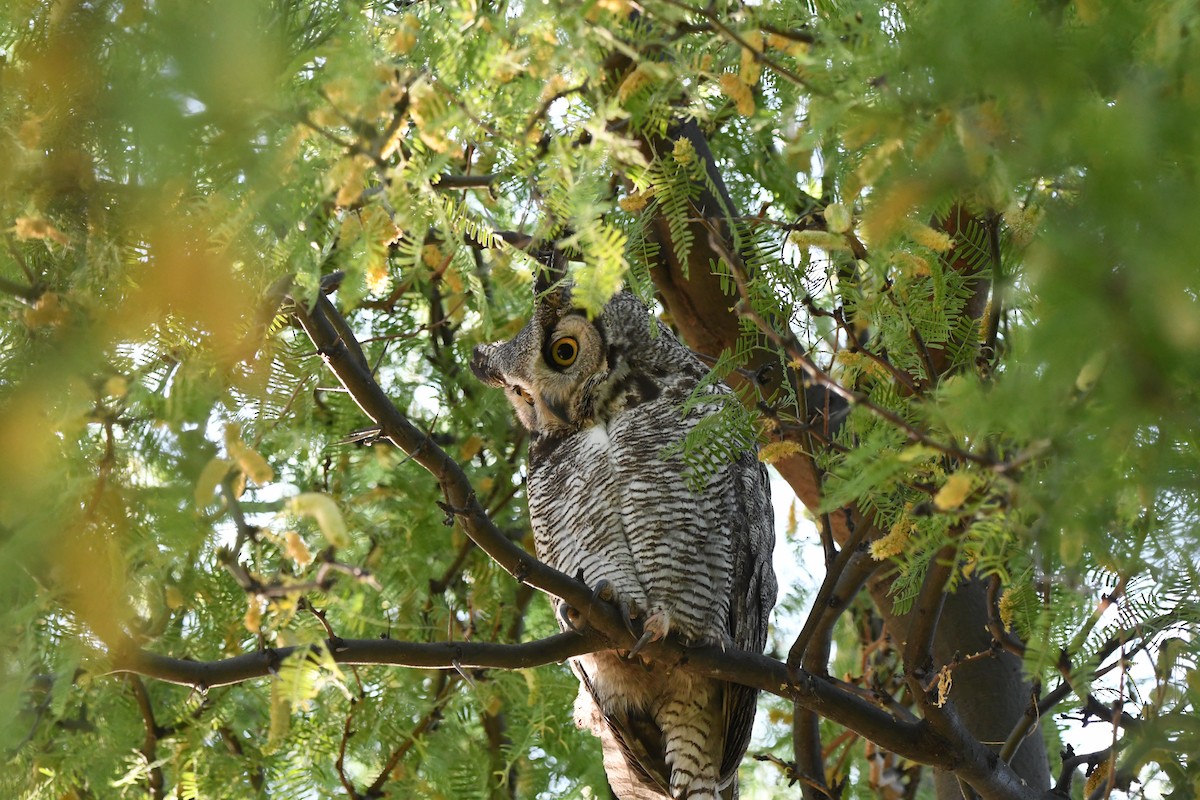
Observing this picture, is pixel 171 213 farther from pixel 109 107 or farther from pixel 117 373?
pixel 117 373

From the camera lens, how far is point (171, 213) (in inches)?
55.2

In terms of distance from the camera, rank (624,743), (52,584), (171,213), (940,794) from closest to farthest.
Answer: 1. (171,213)
2. (52,584)
3. (624,743)
4. (940,794)

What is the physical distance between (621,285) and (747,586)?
1396 mm

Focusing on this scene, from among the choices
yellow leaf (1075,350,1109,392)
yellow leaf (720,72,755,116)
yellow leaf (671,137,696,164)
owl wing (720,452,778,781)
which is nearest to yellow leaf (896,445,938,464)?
yellow leaf (1075,350,1109,392)

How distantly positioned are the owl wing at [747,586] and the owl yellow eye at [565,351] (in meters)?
0.52

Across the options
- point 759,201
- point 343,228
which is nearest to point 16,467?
point 343,228

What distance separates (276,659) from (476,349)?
1.58 metres

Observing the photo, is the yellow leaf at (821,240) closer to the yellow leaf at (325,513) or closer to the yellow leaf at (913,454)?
the yellow leaf at (913,454)

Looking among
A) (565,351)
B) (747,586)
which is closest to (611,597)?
(747,586)

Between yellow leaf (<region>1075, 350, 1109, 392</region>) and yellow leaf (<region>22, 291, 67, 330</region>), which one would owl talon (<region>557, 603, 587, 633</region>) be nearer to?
yellow leaf (<region>22, 291, 67, 330</region>)

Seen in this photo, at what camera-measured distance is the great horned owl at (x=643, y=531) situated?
116 inches

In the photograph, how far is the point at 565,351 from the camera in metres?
3.23

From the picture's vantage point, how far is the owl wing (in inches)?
118

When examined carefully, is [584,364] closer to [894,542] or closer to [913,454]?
[894,542]
